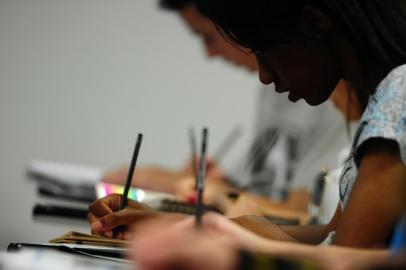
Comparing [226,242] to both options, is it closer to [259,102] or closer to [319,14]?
[319,14]

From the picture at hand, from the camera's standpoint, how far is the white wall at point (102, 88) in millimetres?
2234

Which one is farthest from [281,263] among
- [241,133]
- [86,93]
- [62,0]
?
[62,0]

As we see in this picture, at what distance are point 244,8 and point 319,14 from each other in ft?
0.31

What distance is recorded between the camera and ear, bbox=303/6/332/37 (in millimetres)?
731

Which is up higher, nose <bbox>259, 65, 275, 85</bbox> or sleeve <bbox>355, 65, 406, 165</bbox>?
nose <bbox>259, 65, 275, 85</bbox>

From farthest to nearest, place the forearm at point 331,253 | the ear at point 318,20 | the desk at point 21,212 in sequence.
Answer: the desk at point 21,212, the ear at point 318,20, the forearm at point 331,253

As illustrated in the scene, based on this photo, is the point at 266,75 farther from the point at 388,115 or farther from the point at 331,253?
the point at 331,253

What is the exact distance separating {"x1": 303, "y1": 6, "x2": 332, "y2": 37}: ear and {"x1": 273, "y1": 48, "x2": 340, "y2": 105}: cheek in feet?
0.09

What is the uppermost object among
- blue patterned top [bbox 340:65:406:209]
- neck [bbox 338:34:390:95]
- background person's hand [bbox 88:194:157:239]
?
neck [bbox 338:34:390:95]

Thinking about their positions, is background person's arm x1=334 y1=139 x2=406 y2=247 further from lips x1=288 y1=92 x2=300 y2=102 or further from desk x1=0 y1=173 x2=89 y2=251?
desk x1=0 y1=173 x2=89 y2=251

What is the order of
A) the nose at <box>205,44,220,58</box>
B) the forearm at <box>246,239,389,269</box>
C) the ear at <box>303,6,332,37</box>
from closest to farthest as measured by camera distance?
1. the forearm at <box>246,239,389,269</box>
2. the ear at <box>303,6,332,37</box>
3. the nose at <box>205,44,220,58</box>

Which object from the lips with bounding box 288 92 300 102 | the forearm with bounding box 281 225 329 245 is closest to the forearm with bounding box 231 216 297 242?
the forearm with bounding box 281 225 329 245

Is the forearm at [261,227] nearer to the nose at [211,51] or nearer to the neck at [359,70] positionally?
the neck at [359,70]

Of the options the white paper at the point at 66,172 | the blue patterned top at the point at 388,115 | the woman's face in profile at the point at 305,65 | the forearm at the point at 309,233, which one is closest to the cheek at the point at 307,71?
the woman's face in profile at the point at 305,65
